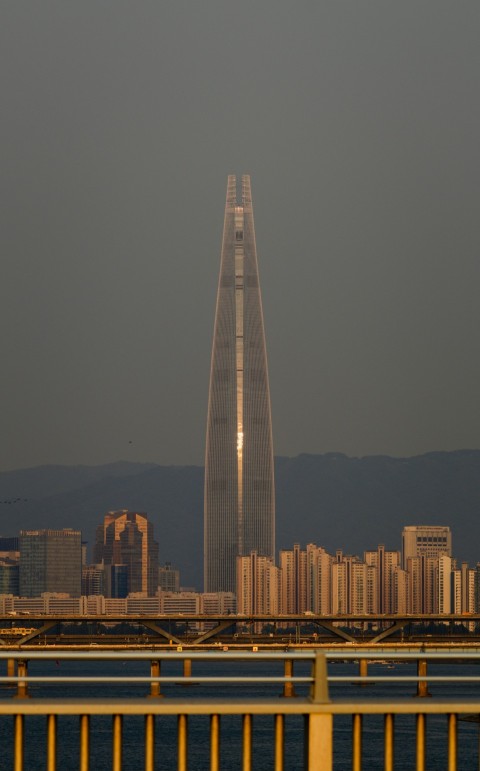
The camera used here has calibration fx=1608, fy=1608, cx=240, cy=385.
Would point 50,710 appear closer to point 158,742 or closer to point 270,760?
point 270,760

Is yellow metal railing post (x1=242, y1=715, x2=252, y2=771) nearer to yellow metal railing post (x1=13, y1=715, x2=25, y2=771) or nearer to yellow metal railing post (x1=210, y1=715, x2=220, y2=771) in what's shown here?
yellow metal railing post (x1=210, y1=715, x2=220, y2=771)

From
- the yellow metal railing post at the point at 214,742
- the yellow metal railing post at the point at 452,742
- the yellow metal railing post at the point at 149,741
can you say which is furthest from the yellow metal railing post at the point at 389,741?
A: the yellow metal railing post at the point at 149,741

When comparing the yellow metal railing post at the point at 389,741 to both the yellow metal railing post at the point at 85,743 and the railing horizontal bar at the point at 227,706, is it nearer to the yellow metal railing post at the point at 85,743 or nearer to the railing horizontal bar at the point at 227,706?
the railing horizontal bar at the point at 227,706

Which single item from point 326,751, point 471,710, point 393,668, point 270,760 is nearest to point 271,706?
point 326,751

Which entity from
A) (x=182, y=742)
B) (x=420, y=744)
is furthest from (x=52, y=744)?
(x=420, y=744)

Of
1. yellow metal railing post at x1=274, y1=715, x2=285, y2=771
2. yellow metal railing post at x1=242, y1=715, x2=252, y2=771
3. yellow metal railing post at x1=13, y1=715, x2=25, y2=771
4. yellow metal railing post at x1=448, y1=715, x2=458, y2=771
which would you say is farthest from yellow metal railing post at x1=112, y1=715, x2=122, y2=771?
yellow metal railing post at x1=448, y1=715, x2=458, y2=771

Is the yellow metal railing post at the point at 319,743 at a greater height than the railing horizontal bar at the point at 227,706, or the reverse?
the railing horizontal bar at the point at 227,706

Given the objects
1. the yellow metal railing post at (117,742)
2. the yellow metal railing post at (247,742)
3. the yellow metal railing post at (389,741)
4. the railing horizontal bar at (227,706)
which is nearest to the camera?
the yellow metal railing post at (117,742)

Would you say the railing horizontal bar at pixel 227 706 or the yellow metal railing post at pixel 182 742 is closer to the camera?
the railing horizontal bar at pixel 227 706
